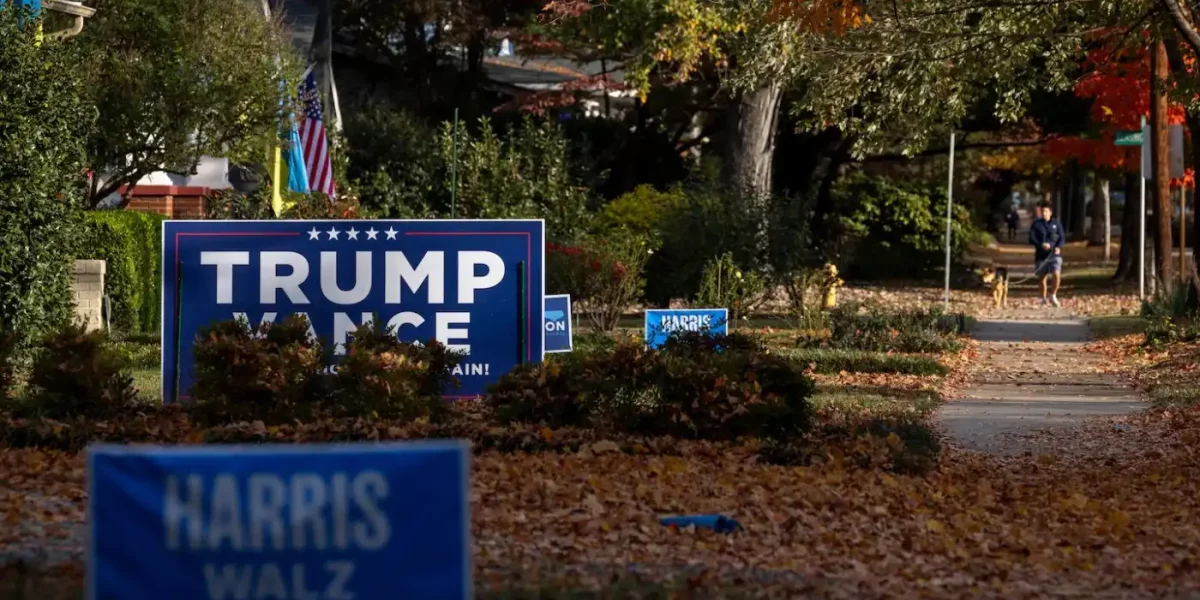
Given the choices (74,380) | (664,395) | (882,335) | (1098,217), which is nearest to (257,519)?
(664,395)

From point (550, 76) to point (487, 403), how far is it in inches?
1439

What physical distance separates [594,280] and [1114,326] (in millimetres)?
7975

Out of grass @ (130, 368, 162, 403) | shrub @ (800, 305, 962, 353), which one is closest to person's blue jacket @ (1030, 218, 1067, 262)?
shrub @ (800, 305, 962, 353)

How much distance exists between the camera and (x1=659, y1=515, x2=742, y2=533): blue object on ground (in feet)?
25.9

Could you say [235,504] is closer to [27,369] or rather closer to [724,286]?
[27,369]

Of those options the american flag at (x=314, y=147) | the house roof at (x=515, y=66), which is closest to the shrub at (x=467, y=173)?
the house roof at (x=515, y=66)

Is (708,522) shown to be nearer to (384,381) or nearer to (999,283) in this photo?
(384,381)

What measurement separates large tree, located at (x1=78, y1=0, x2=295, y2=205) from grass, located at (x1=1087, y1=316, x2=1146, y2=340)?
11.5 m

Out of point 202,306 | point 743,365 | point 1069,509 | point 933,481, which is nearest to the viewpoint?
point 1069,509

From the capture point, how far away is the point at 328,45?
3244 centimetres

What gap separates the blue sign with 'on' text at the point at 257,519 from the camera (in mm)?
4426

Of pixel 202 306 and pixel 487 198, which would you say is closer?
pixel 202 306

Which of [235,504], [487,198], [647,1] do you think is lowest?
[235,504]

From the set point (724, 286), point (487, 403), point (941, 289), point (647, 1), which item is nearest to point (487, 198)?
point (647, 1)
